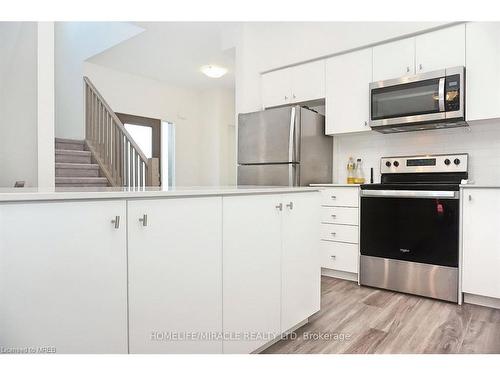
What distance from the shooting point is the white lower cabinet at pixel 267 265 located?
1.47m

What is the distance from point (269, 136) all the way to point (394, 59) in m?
1.34

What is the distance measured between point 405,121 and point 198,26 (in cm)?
270

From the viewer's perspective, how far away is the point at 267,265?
1638mm

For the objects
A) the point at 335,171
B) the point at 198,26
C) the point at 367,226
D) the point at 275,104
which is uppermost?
the point at 198,26

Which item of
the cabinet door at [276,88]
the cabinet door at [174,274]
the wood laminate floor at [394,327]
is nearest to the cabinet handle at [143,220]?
the cabinet door at [174,274]

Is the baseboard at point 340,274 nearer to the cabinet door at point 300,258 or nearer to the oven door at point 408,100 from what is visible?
the cabinet door at point 300,258

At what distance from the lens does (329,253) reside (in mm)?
3096

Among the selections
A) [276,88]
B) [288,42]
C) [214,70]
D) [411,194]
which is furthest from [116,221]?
[214,70]

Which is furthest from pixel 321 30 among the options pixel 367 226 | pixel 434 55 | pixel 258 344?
pixel 258 344

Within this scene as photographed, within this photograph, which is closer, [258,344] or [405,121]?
[258,344]

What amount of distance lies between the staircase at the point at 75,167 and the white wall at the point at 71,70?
0.59 meters

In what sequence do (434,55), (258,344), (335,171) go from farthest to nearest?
(335,171) < (434,55) < (258,344)

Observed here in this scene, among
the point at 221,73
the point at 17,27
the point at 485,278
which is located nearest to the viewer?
the point at 485,278

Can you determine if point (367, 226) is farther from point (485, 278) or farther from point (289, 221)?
point (289, 221)
